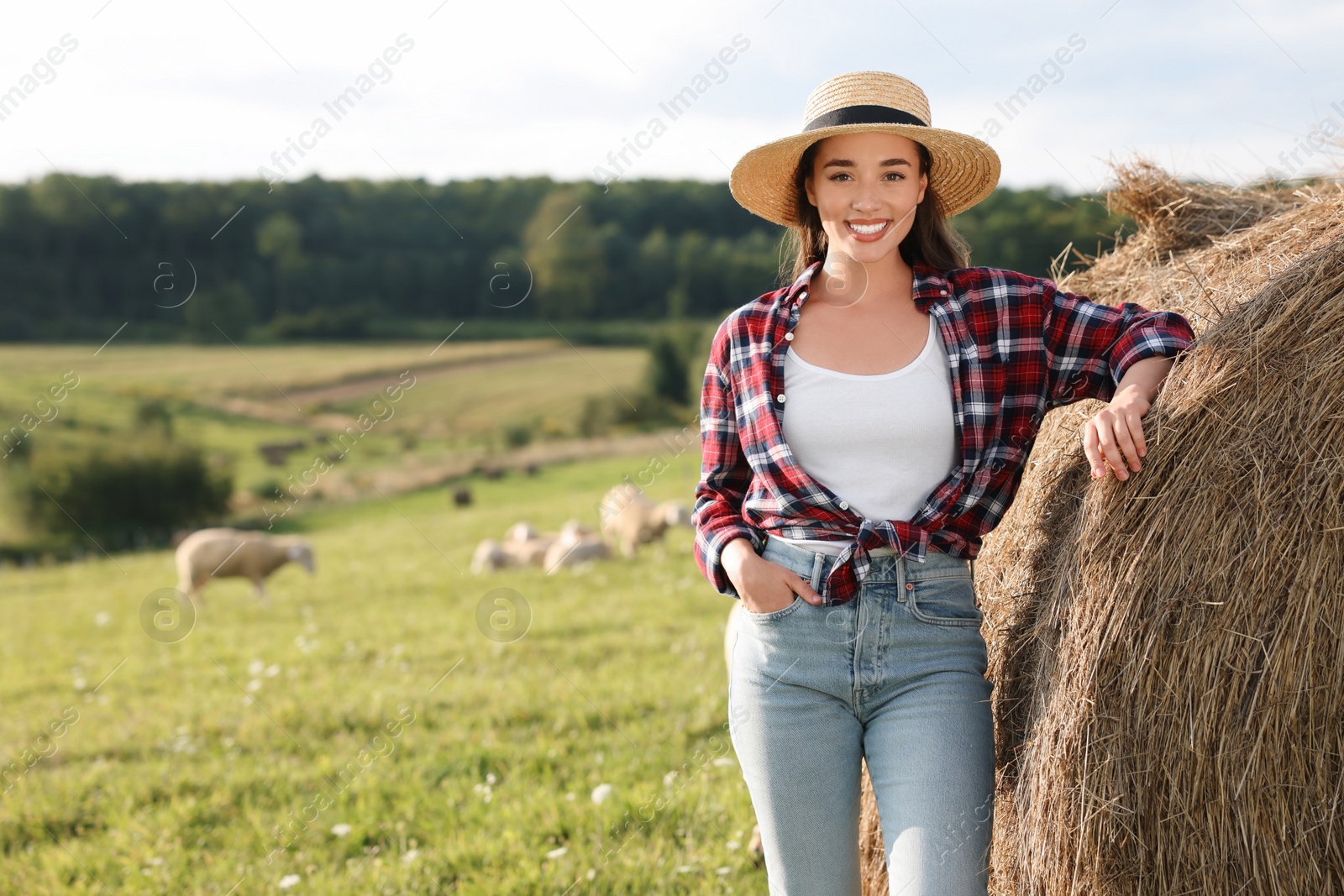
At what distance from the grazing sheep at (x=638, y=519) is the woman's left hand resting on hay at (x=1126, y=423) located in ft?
27.2

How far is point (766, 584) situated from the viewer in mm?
2352

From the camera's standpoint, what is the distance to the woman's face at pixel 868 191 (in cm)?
251

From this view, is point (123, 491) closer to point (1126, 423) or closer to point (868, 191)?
point (868, 191)

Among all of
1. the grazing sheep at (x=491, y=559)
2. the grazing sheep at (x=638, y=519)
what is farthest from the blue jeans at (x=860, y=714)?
the grazing sheep at (x=491, y=559)

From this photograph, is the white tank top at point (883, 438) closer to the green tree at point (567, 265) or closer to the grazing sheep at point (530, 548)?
the grazing sheep at point (530, 548)

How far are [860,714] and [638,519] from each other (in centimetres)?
813

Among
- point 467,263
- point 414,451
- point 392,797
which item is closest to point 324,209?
point 467,263

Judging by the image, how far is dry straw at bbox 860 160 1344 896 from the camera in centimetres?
213

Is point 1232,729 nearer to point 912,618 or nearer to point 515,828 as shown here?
point 912,618

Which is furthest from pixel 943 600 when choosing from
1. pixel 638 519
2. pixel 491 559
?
pixel 491 559

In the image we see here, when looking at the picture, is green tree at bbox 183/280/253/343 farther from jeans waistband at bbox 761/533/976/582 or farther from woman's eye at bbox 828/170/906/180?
jeans waistband at bbox 761/533/976/582

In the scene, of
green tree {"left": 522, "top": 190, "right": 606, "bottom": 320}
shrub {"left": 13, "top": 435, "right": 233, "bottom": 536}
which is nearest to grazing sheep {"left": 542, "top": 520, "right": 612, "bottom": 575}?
shrub {"left": 13, "top": 435, "right": 233, "bottom": 536}

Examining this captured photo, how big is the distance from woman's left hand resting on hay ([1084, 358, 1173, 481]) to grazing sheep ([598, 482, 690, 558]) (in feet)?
27.2

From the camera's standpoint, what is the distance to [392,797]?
458 cm
